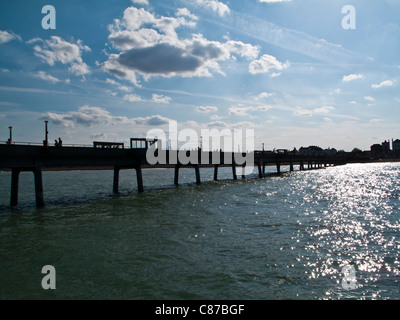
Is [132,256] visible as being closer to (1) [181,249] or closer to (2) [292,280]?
(1) [181,249]

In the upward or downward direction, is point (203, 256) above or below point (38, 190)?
below

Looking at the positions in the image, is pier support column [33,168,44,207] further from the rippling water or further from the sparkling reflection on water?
the sparkling reflection on water

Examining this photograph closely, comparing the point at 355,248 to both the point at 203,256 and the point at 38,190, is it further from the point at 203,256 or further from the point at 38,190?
the point at 38,190

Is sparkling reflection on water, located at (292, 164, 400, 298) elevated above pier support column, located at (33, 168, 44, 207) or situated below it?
below

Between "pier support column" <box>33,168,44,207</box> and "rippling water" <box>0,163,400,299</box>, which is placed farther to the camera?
"pier support column" <box>33,168,44,207</box>

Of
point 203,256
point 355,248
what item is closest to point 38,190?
point 203,256

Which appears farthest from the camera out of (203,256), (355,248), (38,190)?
(38,190)

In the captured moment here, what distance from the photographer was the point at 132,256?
11945mm

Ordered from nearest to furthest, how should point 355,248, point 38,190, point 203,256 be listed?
point 203,256 < point 355,248 < point 38,190

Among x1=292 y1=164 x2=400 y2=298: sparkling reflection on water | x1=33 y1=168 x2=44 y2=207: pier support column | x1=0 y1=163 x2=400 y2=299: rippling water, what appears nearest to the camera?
x1=0 y1=163 x2=400 y2=299: rippling water

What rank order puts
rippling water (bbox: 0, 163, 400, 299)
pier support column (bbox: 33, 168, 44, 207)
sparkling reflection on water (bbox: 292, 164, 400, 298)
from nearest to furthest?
rippling water (bbox: 0, 163, 400, 299), sparkling reflection on water (bbox: 292, 164, 400, 298), pier support column (bbox: 33, 168, 44, 207)

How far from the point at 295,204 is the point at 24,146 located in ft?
90.9

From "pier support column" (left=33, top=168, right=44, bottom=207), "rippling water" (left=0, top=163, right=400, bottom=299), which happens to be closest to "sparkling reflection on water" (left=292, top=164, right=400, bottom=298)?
"rippling water" (left=0, top=163, right=400, bottom=299)

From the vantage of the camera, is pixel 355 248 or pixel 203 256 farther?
pixel 355 248
